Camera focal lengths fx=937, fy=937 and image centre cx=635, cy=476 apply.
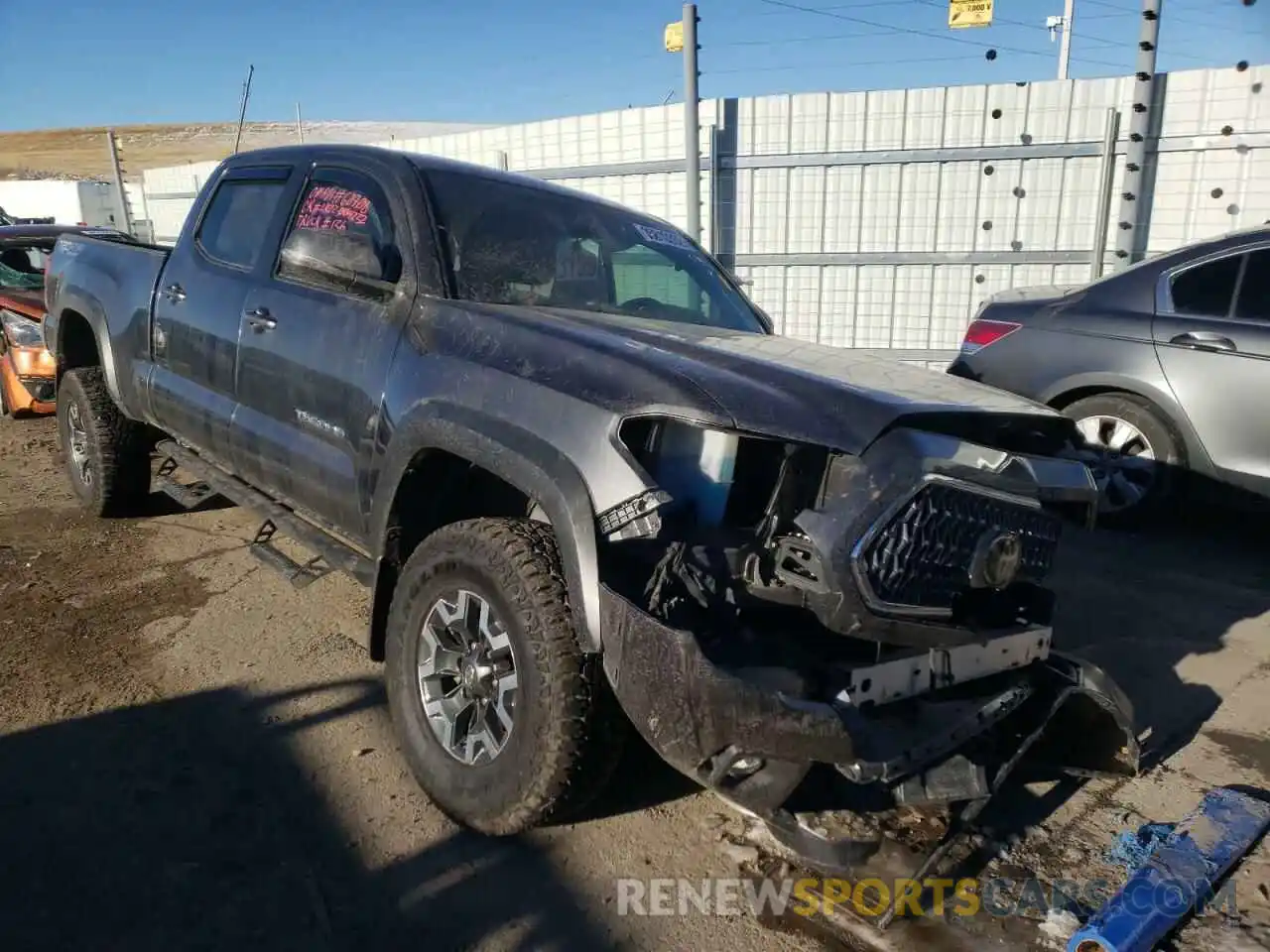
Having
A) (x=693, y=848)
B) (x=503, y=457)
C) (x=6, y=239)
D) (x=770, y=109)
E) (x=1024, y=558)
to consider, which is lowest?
(x=693, y=848)

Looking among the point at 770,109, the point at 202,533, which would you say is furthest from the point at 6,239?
the point at 770,109

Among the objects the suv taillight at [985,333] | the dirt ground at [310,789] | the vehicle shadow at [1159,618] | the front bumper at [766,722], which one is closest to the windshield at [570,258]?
the front bumper at [766,722]

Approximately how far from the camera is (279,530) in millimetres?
3762

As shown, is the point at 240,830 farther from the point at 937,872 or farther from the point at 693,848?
the point at 937,872

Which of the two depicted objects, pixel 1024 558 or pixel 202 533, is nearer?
pixel 1024 558

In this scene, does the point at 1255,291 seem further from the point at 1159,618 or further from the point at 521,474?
the point at 521,474

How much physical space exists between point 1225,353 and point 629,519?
4.17m

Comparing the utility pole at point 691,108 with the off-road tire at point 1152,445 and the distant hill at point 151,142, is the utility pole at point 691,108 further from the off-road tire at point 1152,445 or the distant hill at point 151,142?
the distant hill at point 151,142

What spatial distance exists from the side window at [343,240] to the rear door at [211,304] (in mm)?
250

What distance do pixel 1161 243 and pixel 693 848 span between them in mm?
7679

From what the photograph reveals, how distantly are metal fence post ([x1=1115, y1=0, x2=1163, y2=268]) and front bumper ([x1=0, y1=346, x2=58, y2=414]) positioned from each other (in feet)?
29.3

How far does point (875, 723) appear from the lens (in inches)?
88.7

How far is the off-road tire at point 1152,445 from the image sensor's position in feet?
16.9

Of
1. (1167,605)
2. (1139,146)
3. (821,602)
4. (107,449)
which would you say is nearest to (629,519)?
(821,602)
